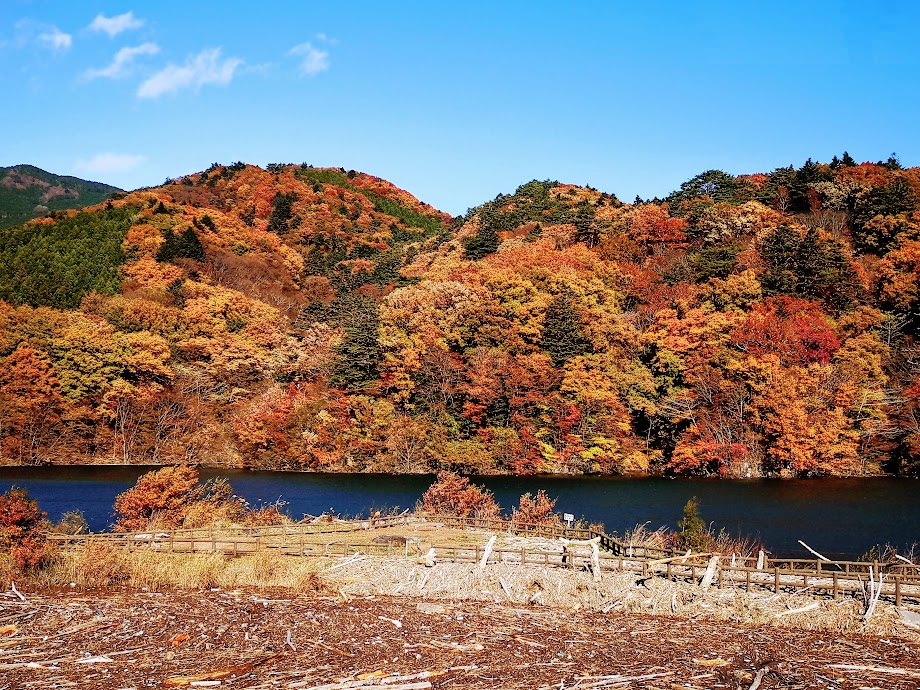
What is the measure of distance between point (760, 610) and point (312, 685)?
1211cm

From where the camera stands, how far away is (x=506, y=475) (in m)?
55.2

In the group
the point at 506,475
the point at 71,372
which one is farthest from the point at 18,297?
the point at 506,475

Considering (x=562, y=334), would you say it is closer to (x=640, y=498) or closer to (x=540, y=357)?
(x=540, y=357)

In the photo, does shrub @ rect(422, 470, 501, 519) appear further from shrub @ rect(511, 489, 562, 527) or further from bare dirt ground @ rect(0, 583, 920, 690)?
bare dirt ground @ rect(0, 583, 920, 690)

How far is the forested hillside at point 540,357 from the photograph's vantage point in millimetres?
52781

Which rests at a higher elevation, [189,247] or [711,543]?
[189,247]

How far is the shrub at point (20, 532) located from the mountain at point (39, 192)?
13280cm

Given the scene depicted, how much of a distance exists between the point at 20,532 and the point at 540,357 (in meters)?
41.9

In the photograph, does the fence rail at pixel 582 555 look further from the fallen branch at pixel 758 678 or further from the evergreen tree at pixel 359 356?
the evergreen tree at pixel 359 356

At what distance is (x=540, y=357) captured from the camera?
57.7 meters

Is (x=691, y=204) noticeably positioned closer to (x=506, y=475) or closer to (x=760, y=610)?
(x=506, y=475)

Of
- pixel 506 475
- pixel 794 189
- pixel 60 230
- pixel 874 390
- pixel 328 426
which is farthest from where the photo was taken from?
pixel 60 230

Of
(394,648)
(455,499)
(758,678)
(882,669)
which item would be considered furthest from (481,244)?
(758,678)

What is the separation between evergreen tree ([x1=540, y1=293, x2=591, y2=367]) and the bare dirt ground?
4117 centimetres
